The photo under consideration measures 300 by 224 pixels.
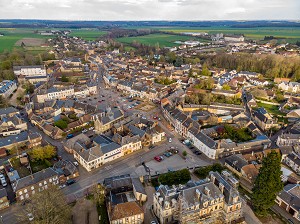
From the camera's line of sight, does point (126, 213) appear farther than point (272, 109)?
No

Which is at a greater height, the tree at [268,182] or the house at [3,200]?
the tree at [268,182]

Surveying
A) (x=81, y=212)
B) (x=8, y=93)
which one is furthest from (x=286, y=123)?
(x=8, y=93)

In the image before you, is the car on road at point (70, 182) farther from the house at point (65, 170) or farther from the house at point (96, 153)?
the house at point (96, 153)

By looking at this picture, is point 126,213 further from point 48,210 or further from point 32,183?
point 32,183

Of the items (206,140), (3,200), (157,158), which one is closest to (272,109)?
(206,140)

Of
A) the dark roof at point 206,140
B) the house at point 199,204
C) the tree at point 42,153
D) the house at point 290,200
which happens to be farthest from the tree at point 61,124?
the house at point 290,200

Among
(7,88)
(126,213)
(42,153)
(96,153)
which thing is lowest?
(126,213)

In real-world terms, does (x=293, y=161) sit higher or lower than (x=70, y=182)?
higher
